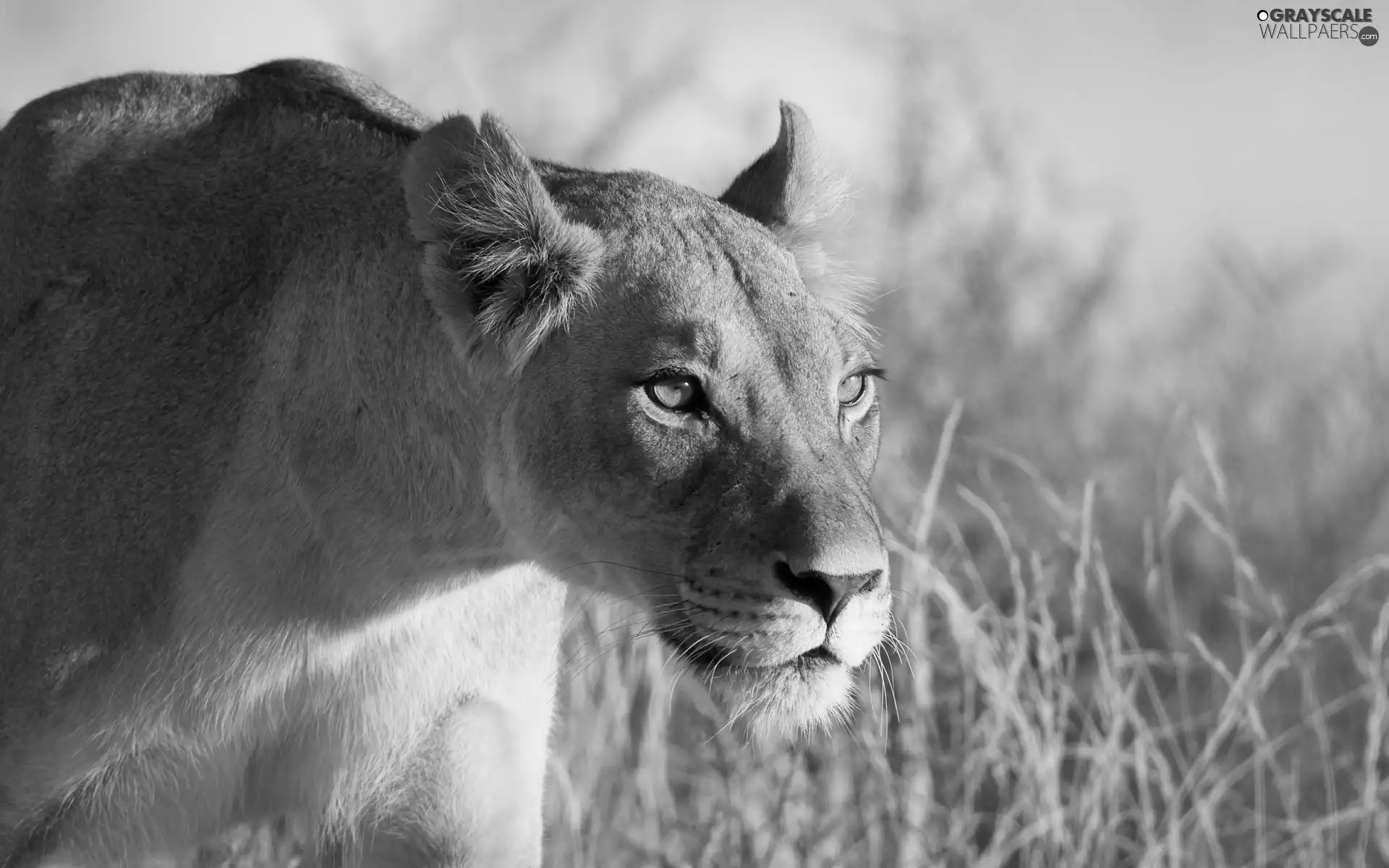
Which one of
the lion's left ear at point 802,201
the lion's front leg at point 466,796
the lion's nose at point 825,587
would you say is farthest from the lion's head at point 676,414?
the lion's front leg at point 466,796

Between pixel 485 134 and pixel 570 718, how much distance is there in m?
3.09

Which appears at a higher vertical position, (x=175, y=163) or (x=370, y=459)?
(x=175, y=163)

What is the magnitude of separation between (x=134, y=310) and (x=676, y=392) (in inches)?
51.2

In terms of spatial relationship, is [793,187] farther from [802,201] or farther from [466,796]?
[466,796]

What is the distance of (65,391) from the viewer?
3.88 m

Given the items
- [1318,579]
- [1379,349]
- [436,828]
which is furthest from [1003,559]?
[436,828]

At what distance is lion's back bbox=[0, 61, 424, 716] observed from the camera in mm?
3791

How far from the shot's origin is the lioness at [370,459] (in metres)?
3.52

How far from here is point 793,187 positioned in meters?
4.30

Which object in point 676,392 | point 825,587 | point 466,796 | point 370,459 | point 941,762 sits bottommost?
point 941,762

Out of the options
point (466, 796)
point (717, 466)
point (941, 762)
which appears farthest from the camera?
point (941, 762)

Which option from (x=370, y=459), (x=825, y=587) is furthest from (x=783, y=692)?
(x=370, y=459)

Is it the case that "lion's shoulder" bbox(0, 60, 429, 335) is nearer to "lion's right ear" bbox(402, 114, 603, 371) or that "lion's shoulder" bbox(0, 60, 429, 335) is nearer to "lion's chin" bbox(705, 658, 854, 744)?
"lion's right ear" bbox(402, 114, 603, 371)

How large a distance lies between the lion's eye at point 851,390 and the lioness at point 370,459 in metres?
0.02
